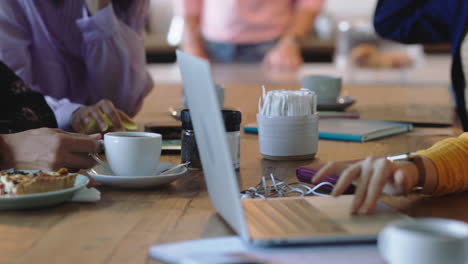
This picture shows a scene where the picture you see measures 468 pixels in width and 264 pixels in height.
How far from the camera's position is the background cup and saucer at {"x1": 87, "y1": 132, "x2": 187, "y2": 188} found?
80 cm

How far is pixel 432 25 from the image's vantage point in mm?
1888

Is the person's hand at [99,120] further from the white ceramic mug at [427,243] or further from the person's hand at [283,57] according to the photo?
the person's hand at [283,57]

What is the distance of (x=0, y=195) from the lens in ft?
2.34

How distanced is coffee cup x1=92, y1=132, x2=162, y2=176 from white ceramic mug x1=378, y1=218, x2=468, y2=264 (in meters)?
0.42

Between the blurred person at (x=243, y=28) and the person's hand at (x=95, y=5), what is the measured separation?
2.17 metres

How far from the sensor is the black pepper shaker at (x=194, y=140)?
0.93m

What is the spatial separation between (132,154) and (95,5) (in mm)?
768

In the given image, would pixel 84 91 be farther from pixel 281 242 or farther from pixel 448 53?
pixel 448 53

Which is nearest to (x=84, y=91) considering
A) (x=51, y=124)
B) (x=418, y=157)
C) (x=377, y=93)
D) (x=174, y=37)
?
(x=51, y=124)

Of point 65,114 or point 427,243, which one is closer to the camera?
point 427,243

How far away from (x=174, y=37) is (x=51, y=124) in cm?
479

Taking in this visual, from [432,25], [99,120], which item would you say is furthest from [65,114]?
[432,25]

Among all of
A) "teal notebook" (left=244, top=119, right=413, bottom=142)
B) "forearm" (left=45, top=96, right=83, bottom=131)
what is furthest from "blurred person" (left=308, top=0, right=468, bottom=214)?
"forearm" (left=45, top=96, right=83, bottom=131)

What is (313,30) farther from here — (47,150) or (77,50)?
(47,150)
